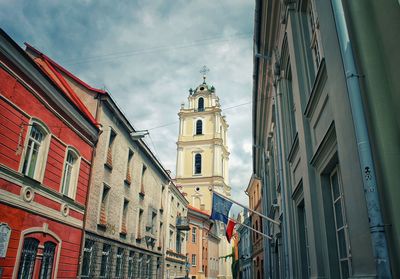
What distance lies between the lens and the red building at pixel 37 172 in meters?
10.2

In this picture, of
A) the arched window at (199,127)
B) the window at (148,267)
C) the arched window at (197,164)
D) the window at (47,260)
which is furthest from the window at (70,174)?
the arched window at (199,127)

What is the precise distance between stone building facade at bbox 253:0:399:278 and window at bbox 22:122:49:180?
8.15m

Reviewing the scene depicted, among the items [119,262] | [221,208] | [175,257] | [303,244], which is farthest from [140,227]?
[303,244]

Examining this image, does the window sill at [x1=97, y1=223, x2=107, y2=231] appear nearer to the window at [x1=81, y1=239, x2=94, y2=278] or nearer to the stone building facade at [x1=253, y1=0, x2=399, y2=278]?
the window at [x1=81, y1=239, x2=94, y2=278]

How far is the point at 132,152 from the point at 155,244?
8357mm

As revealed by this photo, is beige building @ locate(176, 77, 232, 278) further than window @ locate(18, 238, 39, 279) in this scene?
Yes

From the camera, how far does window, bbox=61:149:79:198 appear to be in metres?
13.8

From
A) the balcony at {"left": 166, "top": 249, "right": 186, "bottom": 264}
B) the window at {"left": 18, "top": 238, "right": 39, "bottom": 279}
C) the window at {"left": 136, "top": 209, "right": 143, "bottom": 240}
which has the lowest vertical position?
the window at {"left": 18, "top": 238, "right": 39, "bottom": 279}

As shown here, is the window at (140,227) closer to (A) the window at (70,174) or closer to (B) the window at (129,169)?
(B) the window at (129,169)

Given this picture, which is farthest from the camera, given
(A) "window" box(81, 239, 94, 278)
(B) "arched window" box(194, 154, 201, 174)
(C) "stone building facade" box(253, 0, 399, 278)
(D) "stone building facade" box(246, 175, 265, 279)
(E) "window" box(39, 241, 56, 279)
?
(B) "arched window" box(194, 154, 201, 174)

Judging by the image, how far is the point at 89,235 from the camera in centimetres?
1534

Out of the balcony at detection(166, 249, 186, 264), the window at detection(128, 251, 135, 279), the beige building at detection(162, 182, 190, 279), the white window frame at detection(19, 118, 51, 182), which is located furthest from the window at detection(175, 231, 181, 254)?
the white window frame at detection(19, 118, 51, 182)

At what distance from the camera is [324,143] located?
582 cm

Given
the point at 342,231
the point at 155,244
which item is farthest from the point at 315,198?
the point at 155,244
